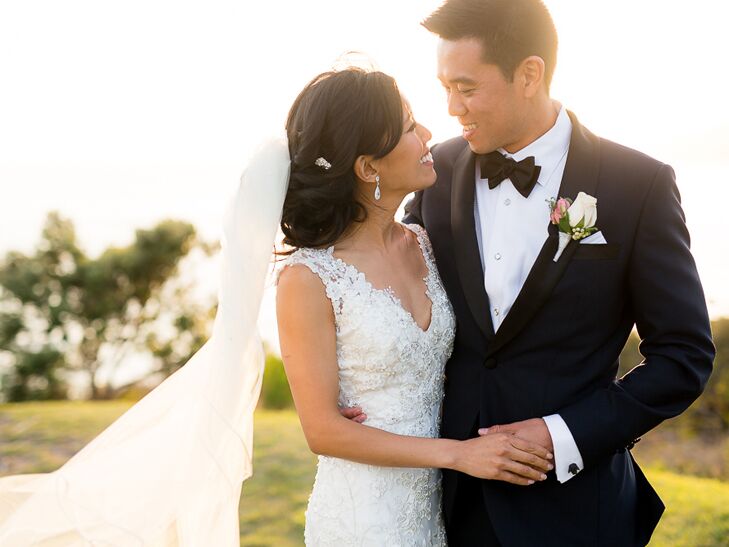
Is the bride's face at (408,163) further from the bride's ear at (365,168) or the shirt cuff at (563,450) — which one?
the shirt cuff at (563,450)

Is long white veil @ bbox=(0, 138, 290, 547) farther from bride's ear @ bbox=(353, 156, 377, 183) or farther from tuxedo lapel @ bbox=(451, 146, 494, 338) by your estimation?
tuxedo lapel @ bbox=(451, 146, 494, 338)

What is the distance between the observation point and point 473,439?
9.10 feet

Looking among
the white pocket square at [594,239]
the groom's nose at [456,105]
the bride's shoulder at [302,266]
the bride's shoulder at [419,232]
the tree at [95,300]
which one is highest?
the groom's nose at [456,105]

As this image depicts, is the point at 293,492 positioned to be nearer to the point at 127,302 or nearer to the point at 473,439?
the point at 473,439

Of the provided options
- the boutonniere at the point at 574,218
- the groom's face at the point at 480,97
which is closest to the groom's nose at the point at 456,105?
the groom's face at the point at 480,97

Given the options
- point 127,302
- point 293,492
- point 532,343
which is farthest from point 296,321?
point 127,302

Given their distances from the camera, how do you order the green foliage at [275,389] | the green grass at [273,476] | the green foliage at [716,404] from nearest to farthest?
the green grass at [273,476] → the green foliage at [716,404] → the green foliage at [275,389]

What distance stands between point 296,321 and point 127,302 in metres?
15.3

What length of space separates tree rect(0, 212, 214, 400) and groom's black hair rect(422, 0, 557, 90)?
13.0 m

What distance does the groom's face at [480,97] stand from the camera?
3084 mm

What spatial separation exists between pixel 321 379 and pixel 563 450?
0.79 meters

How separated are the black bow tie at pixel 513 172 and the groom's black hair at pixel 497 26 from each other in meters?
0.30

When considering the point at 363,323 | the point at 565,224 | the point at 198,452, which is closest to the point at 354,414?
the point at 363,323

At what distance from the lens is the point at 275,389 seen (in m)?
9.34
